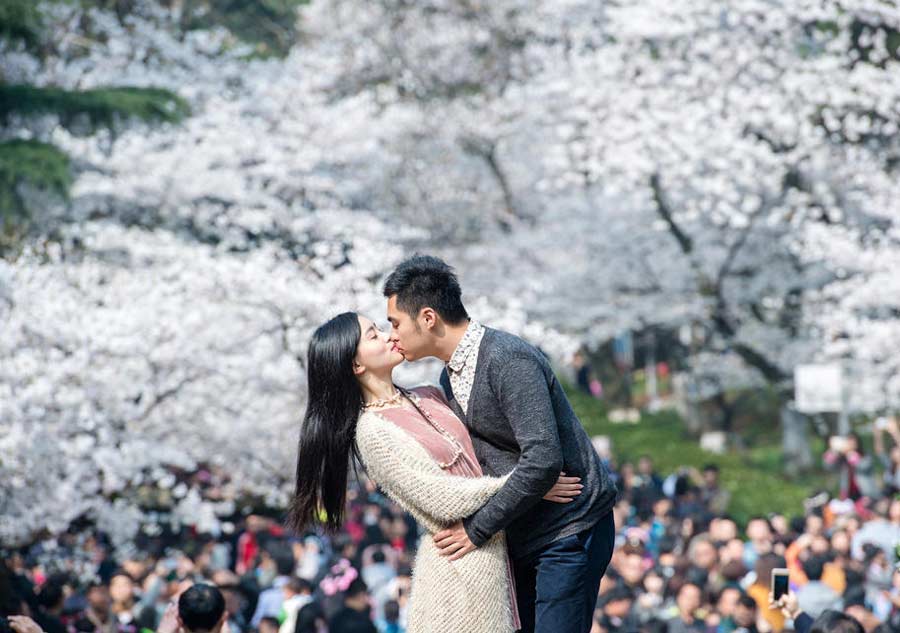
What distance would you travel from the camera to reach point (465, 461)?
4.08 meters

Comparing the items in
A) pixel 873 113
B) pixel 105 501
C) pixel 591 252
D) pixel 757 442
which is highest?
pixel 873 113

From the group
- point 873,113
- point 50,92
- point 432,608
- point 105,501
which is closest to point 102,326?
point 105,501

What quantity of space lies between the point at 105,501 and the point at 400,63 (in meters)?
13.5

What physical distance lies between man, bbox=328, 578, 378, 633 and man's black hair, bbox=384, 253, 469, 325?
4.20 m

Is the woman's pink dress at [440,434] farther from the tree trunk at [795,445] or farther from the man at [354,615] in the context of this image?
the tree trunk at [795,445]

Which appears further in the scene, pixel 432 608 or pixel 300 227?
pixel 300 227

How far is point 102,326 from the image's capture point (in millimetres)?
10984

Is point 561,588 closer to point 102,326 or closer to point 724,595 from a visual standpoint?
point 724,595

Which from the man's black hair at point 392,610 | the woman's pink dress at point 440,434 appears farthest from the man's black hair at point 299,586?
the woman's pink dress at point 440,434

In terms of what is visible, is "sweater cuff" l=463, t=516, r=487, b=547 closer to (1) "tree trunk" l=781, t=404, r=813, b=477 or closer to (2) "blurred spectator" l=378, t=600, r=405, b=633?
(2) "blurred spectator" l=378, t=600, r=405, b=633

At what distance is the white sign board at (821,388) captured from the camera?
15.4 metres

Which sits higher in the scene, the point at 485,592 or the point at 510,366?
the point at 510,366

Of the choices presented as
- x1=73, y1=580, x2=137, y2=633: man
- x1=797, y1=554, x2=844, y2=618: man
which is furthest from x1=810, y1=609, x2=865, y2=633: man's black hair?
x1=73, y1=580, x2=137, y2=633: man

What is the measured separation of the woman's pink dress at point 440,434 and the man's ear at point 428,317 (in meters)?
0.30
